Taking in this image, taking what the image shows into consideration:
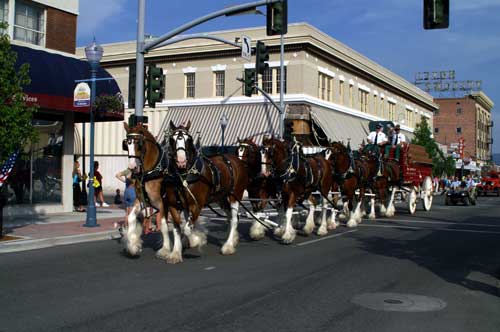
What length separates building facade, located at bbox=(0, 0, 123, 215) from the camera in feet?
57.1

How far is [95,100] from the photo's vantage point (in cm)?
1636

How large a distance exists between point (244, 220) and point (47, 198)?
7.09 meters

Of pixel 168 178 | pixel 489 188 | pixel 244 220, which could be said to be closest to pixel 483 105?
pixel 489 188

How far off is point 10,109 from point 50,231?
3.74 meters

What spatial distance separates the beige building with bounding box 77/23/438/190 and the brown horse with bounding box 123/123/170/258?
24848 mm

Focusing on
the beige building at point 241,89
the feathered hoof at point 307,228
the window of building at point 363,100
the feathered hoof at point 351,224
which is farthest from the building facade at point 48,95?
the window of building at point 363,100

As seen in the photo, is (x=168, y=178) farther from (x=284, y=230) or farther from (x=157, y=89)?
(x=157, y=89)

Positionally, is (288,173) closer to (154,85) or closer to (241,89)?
(154,85)

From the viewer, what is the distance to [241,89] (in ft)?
124

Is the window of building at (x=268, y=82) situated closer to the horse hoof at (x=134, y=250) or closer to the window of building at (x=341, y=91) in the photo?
the window of building at (x=341, y=91)

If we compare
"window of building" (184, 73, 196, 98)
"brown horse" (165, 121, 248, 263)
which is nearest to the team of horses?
"brown horse" (165, 121, 248, 263)

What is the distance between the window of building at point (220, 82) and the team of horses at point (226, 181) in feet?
74.9

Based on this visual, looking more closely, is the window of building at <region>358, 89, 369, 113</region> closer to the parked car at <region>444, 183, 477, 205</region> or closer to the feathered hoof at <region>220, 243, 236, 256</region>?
the parked car at <region>444, 183, 477, 205</region>

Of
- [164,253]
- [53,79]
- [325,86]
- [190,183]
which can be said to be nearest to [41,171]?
[53,79]
